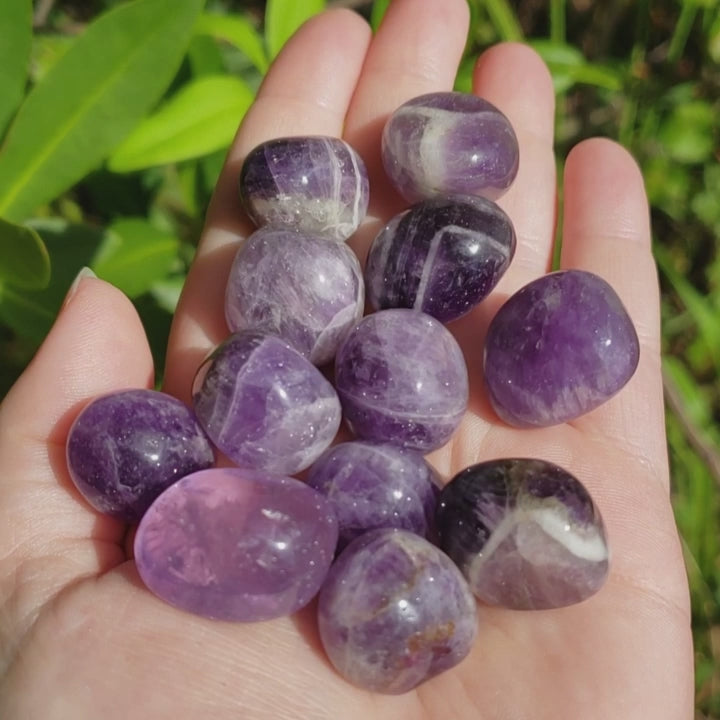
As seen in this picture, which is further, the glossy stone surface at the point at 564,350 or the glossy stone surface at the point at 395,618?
the glossy stone surface at the point at 564,350

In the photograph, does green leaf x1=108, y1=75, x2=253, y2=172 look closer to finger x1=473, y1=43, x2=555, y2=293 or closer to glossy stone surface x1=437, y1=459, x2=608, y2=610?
finger x1=473, y1=43, x2=555, y2=293

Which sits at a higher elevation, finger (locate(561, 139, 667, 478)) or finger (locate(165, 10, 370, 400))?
finger (locate(165, 10, 370, 400))

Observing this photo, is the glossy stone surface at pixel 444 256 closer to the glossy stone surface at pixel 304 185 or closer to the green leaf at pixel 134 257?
the glossy stone surface at pixel 304 185

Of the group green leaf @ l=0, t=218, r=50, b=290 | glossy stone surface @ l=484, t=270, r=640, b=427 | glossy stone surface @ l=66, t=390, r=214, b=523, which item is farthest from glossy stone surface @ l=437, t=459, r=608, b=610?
green leaf @ l=0, t=218, r=50, b=290

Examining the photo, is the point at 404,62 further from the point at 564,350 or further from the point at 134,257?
the point at 564,350

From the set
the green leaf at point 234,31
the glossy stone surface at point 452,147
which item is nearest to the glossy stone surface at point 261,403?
the glossy stone surface at point 452,147

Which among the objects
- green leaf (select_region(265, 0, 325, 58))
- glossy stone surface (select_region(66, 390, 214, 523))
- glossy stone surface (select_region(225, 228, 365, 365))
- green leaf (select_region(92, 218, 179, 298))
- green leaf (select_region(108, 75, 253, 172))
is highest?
green leaf (select_region(265, 0, 325, 58))
